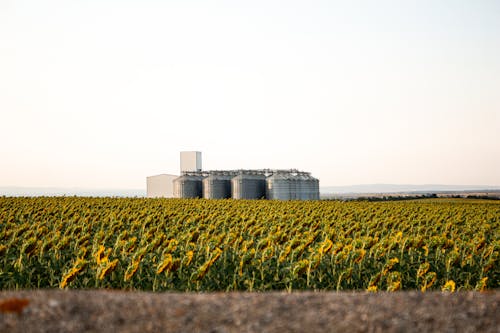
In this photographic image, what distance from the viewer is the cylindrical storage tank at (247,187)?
6631 centimetres

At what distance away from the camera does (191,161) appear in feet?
271

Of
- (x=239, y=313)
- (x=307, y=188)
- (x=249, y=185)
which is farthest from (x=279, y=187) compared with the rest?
(x=239, y=313)

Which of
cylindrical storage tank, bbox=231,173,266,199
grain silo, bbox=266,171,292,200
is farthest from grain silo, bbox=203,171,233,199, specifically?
grain silo, bbox=266,171,292,200

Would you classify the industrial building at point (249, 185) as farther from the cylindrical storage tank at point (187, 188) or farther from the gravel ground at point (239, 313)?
the gravel ground at point (239, 313)

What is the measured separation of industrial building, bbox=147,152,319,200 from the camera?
66625mm

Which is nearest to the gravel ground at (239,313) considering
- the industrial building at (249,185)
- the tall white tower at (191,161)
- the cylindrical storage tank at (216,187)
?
the industrial building at (249,185)

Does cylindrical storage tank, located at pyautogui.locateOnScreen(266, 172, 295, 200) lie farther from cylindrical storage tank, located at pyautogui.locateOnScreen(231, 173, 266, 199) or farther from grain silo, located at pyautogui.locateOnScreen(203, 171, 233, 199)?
grain silo, located at pyautogui.locateOnScreen(203, 171, 233, 199)

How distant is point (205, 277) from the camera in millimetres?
13938

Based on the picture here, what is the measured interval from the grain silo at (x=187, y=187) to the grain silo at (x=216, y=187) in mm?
1367

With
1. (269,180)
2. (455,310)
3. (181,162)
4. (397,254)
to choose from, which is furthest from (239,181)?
(455,310)

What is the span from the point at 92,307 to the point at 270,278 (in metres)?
7.62

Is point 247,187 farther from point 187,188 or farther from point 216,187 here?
point 187,188

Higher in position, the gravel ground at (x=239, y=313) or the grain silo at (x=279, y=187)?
the grain silo at (x=279, y=187)

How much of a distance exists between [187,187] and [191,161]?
13.8 meters
